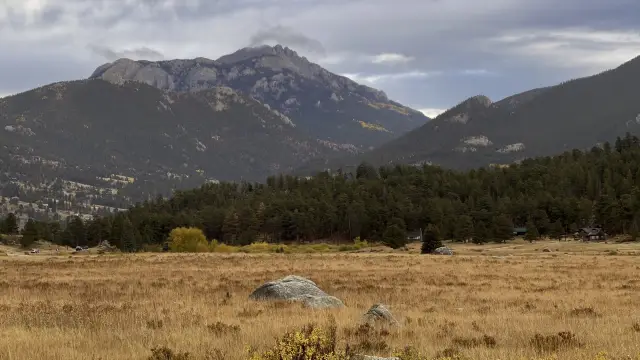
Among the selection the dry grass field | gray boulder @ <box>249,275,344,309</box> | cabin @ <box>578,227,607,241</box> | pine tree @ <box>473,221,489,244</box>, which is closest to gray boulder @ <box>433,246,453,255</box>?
pine tree @ <box>473,221,489,244</box>

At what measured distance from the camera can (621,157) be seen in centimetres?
16450

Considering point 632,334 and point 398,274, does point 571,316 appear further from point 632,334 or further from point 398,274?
point 398,274

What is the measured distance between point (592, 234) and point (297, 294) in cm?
10737

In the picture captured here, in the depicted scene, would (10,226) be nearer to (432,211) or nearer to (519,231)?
(432,211)

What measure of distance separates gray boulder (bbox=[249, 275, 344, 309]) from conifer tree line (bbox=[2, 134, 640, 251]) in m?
86.3

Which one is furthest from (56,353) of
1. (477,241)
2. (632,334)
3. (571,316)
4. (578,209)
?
(578,209)

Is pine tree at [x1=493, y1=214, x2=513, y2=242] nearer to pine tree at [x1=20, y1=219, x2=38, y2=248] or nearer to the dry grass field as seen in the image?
the dry grass field

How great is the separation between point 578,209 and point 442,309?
116610 millimetres

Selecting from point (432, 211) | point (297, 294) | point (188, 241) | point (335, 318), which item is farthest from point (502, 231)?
point (335, 318)

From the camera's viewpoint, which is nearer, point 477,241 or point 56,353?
point 56,353

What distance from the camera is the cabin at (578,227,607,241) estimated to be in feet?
364

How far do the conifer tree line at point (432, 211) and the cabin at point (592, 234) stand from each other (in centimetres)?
217

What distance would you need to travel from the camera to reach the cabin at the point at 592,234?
111 meters

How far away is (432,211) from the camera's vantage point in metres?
141
